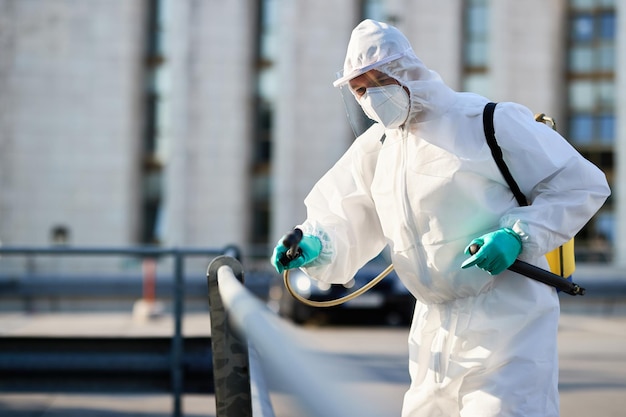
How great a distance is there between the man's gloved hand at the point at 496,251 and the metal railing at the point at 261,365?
0.72m

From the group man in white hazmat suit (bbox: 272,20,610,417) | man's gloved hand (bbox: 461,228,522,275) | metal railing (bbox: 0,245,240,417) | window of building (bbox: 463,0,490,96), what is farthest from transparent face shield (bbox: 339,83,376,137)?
window of building (bbox: 463,0,490,96)

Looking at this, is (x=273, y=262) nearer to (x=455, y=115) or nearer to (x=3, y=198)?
(x=455, y=115)

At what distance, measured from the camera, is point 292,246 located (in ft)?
9.15

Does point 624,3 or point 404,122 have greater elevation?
point 624,3

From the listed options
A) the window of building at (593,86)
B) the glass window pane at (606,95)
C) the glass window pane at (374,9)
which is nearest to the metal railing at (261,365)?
the glass window pane at (374,9)

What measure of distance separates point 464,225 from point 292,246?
55 cm

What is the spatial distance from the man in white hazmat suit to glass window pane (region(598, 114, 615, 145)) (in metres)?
26.8

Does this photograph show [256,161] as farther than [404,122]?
Yes

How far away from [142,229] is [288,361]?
1093 inches

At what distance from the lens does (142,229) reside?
93.2ft

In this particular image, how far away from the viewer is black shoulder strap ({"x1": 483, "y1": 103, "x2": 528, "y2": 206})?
8.73 ft

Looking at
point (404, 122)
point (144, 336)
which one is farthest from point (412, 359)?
point (144, 336)

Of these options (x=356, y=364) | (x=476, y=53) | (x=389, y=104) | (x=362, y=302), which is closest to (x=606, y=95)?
(x=476, y=53)

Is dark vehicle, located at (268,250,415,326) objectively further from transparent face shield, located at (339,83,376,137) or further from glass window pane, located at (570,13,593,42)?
glass window pane, located at (570,13,593,42)
